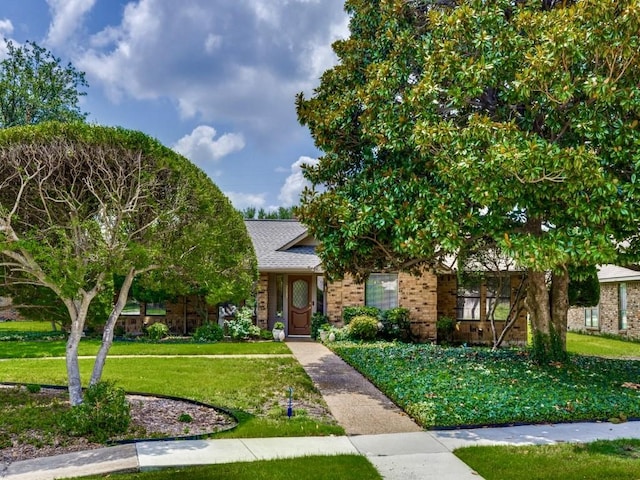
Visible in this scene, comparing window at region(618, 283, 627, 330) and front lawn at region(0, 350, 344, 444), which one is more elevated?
window at region(618, 283, 627, 330)

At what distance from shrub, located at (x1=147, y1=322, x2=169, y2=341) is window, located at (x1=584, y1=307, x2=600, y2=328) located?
19357 millimetres

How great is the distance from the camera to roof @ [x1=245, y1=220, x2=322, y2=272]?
18969 mm

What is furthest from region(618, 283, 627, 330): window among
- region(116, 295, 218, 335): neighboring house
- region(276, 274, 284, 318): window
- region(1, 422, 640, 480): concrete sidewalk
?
region(116, 295, 218, 335): neighboring house

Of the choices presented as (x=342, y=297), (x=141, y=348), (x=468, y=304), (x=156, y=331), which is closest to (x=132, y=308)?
(x=156, y=331)

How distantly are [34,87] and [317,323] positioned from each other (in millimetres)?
22026

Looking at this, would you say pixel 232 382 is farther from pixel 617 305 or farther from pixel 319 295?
pixel 617 305

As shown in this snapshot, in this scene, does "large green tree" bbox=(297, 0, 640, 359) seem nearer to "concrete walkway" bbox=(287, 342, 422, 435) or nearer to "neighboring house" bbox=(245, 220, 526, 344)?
"concrete walkway" bbox=(287, 342, 422, 435)

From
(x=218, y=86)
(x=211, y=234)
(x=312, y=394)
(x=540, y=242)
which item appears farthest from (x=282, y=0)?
(x=312, y=394)

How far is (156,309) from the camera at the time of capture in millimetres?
20781

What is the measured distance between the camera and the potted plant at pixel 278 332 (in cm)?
1874

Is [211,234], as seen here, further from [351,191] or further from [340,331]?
[340,331]

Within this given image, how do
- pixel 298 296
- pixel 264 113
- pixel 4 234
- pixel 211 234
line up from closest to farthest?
pixel 4 234
pixel 211 234
pixel 264 113
pixel 298 296

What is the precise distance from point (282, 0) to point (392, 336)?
11178 mm

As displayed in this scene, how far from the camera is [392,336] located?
17.9 meters
